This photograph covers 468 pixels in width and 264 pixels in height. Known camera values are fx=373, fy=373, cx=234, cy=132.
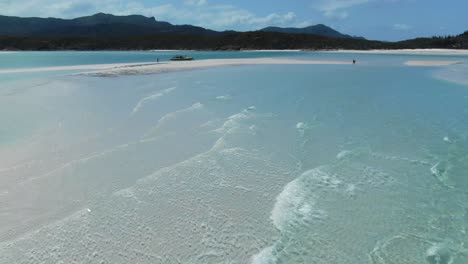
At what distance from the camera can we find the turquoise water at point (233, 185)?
19.5 feet

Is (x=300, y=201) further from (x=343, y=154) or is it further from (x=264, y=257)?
(x=343, y=154)

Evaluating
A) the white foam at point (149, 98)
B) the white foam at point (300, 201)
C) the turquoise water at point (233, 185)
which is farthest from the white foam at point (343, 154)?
the white foam at point (149, 98)

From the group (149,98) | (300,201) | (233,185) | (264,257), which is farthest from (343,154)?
(149,98)

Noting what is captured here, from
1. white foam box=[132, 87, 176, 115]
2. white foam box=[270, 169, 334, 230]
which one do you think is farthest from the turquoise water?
white foam box=[132, 87, 176, 115]

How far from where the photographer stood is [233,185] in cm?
840

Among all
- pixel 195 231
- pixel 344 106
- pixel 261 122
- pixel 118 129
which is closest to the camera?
pixel 195 231

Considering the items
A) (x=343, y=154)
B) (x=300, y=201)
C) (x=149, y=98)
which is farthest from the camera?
(x=149, y=98)

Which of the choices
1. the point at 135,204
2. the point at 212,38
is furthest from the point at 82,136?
the point at 212,38

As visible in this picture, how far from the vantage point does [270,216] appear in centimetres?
695

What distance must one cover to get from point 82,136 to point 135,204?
589cm

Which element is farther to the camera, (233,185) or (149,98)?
(149,98)

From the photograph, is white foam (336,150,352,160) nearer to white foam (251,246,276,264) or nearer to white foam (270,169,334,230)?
white foam (270,169,334,230)

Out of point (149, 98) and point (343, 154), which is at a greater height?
point (343, 154)

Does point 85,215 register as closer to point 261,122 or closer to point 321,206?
point 321,206
